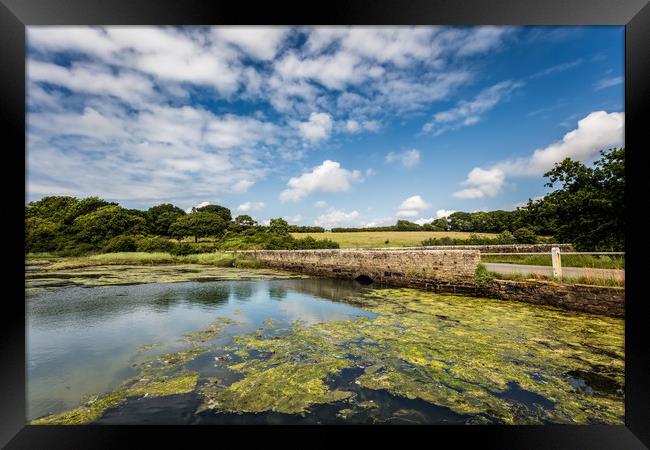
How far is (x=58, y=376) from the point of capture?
3.17 meters

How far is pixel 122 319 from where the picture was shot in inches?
214

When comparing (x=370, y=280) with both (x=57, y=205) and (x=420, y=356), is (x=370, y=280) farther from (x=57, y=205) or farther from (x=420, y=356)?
(x=57, y=205)

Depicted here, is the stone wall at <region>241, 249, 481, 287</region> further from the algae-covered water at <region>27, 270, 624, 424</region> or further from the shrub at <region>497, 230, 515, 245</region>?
the shrub at <region>497, 230, 515, 245</region>

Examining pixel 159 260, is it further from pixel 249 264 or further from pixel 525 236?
pixel 525 236

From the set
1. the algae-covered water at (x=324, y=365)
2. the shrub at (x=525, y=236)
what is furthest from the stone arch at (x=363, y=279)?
the shrub at (x=525, y=236)

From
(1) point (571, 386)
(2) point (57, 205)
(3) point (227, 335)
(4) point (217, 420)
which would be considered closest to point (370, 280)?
(3) point (227, 335)

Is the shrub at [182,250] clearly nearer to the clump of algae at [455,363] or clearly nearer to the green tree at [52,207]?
the green tree at [52,207]

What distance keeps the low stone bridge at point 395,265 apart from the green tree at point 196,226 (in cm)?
1756

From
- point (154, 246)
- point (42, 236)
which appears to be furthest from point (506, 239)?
point (42, 236)

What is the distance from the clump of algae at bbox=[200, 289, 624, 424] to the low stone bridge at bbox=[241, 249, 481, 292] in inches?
89.3

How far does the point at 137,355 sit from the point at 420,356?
380cm

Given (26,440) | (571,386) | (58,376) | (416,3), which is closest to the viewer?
(26,440)

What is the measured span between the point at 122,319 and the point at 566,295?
9008 mm

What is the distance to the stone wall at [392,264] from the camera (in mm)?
7855
